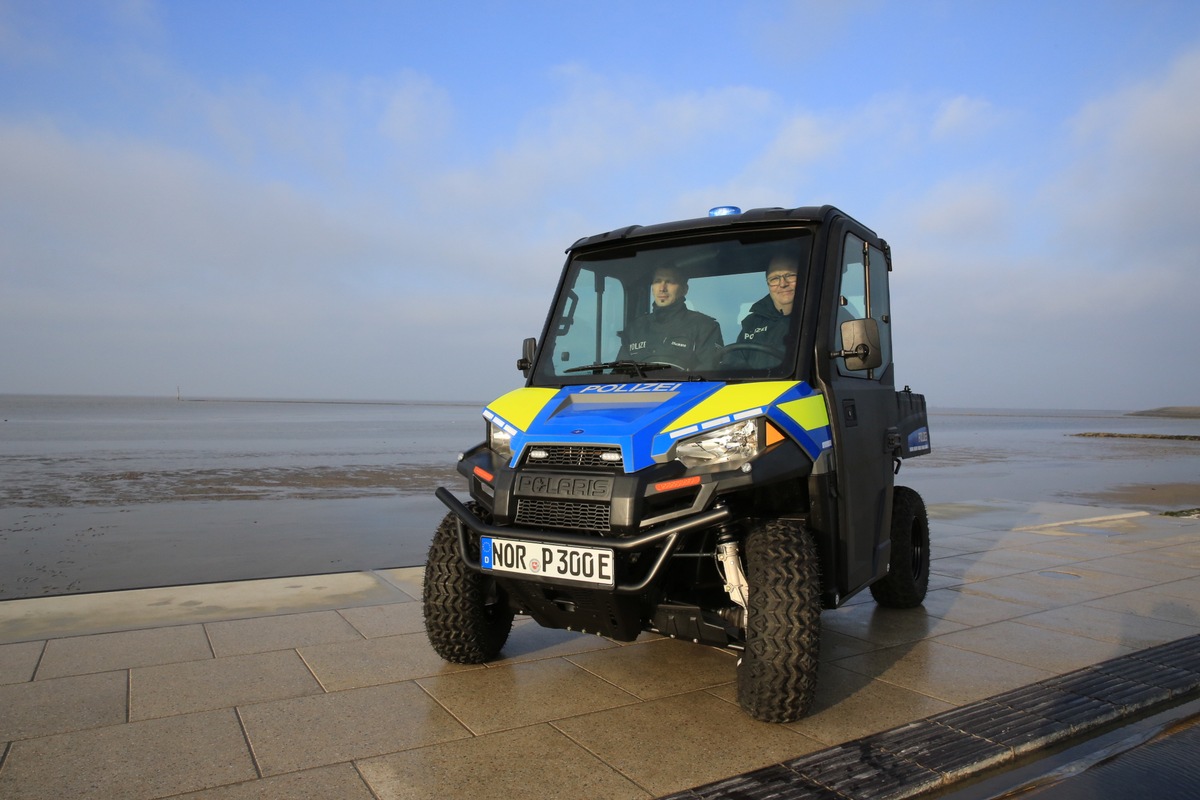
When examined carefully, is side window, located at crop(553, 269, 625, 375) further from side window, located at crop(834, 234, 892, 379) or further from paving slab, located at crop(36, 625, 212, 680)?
paving slab, located at crop(36, 625, 212, 680)

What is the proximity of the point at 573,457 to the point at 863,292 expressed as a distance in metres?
2.29

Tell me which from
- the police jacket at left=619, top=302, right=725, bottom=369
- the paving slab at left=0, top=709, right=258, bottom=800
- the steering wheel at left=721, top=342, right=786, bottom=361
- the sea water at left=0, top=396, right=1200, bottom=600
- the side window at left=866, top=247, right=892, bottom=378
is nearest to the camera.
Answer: the paving slab at left=0, top=709, right=258, bottom=800

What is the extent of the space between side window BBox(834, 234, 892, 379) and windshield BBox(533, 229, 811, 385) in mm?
355

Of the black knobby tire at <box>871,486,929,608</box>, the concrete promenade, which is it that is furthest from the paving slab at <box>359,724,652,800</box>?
the black knobby tire at <box>871,486,929,608</box>

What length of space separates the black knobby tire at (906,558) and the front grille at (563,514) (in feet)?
9.87

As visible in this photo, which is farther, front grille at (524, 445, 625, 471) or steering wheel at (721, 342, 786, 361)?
steering wheel at (721, 342, 786, 361)

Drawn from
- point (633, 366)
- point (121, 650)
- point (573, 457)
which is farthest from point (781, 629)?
point (121, 650)

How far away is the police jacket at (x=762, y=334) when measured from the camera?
4449 mm

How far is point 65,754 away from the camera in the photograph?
3.51 metres

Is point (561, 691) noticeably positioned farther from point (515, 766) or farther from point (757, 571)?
point (757, 571)

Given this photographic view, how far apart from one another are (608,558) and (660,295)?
5.81 feet

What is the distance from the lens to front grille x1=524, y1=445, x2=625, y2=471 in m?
3.94

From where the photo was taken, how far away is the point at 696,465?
3.93 meters

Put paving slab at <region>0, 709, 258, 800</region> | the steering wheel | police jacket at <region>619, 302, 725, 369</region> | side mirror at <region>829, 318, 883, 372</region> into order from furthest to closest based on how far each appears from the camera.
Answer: police jacket at <region>619, 302, 725, 369</region>
the steering wheel
side mirror at <region>829, 318, 883, 372</region>
paving slab at <region>0, 709, 258, 800</region>
